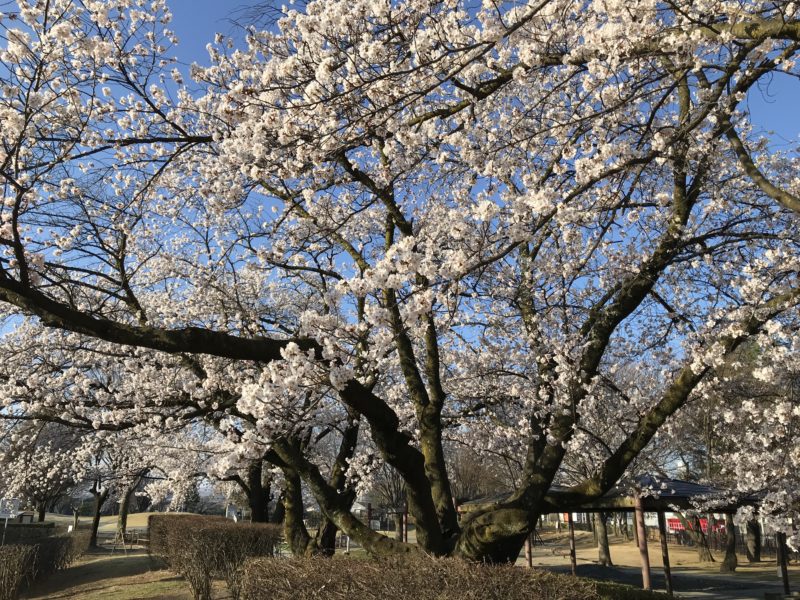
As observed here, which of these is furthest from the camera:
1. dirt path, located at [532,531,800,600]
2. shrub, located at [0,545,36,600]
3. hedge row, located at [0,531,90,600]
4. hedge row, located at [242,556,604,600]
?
dirt path, located at [532,531,800,600]

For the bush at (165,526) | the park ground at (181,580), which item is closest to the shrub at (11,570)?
the park ground at (181,580)

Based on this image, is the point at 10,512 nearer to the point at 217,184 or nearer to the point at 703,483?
the point at 217,184

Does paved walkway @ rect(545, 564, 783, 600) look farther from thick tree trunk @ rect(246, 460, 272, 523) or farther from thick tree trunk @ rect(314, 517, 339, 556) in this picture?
thick tree trunk @ rect(246, 460, 272, 523)

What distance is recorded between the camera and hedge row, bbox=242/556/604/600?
401 centimetres

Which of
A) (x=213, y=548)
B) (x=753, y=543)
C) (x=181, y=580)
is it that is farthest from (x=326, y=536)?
(x=753, y=543)

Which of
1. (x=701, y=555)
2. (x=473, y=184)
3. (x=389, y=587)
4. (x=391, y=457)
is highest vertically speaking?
(x=473, y=184)

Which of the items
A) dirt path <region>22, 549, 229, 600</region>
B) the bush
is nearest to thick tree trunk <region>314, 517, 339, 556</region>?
dirt path <region>22, 549, 229, 600</region>

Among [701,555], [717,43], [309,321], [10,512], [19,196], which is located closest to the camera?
[19,196]

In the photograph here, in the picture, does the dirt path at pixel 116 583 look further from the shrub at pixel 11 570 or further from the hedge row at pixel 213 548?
the shrub at pixel 11 570

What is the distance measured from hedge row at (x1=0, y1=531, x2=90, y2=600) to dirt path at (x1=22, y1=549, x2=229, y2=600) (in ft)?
1.06

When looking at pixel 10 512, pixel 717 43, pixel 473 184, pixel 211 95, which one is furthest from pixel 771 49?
pixel 10 512

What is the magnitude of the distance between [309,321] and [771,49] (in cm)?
397

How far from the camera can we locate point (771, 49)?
423cm

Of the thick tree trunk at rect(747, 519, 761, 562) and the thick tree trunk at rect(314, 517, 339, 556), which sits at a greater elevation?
the thick tree trunk at rect(314, 517, 339, 556)
